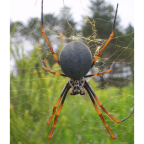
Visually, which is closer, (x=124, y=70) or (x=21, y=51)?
(x=21, y=51)

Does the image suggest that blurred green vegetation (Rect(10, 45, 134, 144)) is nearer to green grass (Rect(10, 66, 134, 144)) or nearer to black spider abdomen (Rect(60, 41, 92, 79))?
green grass (Rect(10, 66, 134, 144))

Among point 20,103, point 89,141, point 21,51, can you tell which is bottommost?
point 89,141

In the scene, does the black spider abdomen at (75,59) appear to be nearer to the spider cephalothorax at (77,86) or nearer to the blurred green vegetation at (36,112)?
the spider cephalothorax at (77,86)

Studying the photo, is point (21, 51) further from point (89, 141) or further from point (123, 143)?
point (123, 143)

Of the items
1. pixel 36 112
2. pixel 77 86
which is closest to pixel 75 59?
pixel 77 86

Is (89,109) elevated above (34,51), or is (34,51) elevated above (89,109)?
(34,51)


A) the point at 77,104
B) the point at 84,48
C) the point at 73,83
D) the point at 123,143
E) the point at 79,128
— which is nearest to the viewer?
the point at 84,48

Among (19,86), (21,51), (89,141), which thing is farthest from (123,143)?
(21,51)

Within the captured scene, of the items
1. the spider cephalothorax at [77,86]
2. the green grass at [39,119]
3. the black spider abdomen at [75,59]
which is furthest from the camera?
the green grass at [39,119]

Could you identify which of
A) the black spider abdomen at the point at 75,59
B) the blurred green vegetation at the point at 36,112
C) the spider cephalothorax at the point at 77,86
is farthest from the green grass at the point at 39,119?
the black spider abdomen at the point at 75,59
